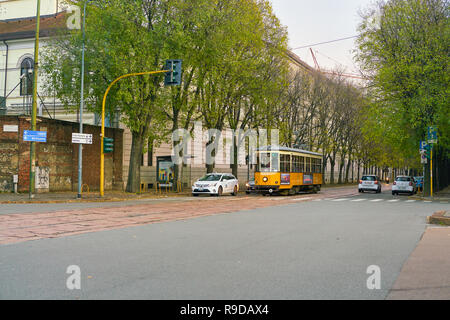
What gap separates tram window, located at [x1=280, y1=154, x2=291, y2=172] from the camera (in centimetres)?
3084

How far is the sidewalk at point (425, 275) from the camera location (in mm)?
5289

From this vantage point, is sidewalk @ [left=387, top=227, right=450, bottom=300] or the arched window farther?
the arched window

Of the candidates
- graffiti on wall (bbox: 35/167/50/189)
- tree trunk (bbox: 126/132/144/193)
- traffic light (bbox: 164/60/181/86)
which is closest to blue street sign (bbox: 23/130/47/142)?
graffiti on wall (bbox: 35/167/50/189)

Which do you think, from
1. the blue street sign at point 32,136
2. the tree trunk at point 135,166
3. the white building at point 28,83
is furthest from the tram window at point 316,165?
the blue street sign at point 32,136

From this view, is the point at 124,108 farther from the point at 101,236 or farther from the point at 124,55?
the point at 101,236

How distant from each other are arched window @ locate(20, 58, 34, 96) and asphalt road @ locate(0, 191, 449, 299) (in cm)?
3181

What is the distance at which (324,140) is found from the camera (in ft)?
177

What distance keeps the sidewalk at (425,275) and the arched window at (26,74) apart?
121 ft

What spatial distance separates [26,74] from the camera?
38.9m

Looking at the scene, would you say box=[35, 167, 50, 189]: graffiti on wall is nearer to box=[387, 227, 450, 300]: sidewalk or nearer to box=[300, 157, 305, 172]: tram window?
box=[300, 157, 305, 172]: tram window

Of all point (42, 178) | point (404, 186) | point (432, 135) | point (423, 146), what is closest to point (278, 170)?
point (423, 146)

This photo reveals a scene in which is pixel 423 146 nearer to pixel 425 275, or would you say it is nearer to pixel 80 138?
pixel 80 138
